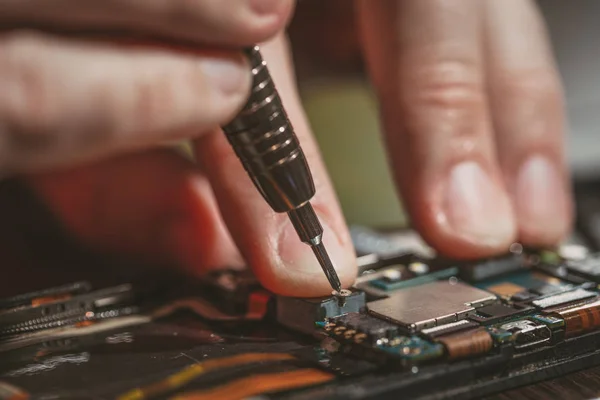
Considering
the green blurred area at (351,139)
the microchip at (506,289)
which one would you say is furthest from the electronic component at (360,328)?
the green blurred area at (351,139)

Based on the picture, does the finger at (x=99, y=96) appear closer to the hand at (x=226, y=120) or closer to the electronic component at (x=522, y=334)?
the hand at (x=226, y=120)

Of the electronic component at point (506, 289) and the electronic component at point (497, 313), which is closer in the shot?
the electronic component at point (497, 313)

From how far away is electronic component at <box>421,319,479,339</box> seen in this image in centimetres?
79

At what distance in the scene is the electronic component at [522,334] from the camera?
2.58 ft

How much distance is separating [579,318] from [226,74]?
50 centimetres

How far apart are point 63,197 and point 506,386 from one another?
41.5 inches

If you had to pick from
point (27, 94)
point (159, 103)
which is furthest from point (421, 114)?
point (27, 94)

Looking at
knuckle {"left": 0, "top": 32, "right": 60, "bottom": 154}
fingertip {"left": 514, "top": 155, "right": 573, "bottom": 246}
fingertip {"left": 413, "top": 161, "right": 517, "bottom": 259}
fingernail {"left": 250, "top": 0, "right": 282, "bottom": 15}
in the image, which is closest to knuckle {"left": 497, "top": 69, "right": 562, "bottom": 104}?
fingertip {"left": 514, "top": 155, "right": 573, "bottom": 246}

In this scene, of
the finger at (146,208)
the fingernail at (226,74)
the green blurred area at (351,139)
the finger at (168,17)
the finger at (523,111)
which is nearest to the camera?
the finger at (168,17)

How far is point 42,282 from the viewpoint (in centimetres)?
123

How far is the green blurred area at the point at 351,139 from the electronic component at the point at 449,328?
1.54 m

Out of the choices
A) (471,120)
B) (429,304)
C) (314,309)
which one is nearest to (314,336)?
(314,309)

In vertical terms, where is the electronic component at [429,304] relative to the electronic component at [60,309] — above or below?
below

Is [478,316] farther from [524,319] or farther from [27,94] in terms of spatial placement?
[27,94]
